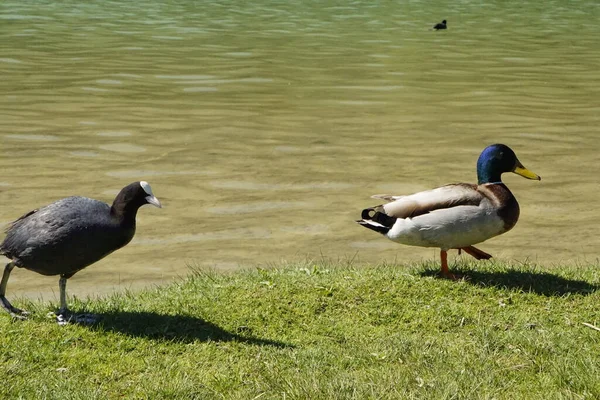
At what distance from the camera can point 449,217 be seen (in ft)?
28.5

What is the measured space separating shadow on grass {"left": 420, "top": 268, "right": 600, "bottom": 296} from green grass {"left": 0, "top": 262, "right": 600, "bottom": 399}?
0.02 meters

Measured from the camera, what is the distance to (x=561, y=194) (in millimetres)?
14281

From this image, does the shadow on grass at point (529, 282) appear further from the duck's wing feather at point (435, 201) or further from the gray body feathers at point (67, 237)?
the gray body feathers at point (67, 237)

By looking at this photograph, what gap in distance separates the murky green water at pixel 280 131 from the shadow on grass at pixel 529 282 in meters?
1.60

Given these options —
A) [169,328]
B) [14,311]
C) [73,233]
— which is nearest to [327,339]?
[169,328]

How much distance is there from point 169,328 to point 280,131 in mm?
11234

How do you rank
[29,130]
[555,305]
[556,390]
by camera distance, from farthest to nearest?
1. [29,130]
2. [555,305]
3. [556,390]

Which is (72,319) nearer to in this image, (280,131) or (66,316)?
(66,316)

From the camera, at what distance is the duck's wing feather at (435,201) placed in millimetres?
8812

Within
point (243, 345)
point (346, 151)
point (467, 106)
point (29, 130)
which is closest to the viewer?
point (243, 345)

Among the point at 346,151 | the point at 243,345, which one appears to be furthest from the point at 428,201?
the point at 346,151

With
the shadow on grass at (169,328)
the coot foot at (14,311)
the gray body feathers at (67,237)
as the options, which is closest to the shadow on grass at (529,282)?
the shadow on grass at (169,328)

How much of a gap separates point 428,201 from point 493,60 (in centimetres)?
2170

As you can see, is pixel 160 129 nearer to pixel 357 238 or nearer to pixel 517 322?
pixel 357 238
